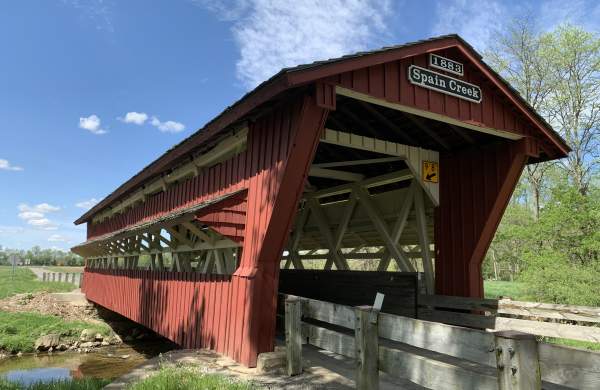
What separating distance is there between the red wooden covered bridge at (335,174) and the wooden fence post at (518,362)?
3257 mm

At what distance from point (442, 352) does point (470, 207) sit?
497 centimetres

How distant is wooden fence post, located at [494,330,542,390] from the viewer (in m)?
2.66

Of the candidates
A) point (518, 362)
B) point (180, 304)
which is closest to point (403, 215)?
point (180, 304)

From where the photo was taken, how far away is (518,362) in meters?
2.69

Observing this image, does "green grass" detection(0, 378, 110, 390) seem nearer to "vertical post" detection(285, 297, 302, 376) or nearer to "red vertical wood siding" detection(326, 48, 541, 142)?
"vertical post" detection(285, 297, 302, 376)

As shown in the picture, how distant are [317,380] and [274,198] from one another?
6.80 ft

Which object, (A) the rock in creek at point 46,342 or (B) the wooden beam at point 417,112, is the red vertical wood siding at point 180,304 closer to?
(B) the wooden beam at point 417,112

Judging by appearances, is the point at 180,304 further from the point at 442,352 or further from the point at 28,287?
the point at 28,287

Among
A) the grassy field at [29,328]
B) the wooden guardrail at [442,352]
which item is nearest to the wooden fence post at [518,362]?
the wooden guardrail at [442,352]

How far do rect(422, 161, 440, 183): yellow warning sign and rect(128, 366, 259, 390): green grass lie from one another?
15.4 ft

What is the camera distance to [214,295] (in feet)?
22.9

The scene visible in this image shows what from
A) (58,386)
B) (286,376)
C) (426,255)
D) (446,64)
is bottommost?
(58,386)

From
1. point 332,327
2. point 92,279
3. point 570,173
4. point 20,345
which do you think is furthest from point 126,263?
point 570,173

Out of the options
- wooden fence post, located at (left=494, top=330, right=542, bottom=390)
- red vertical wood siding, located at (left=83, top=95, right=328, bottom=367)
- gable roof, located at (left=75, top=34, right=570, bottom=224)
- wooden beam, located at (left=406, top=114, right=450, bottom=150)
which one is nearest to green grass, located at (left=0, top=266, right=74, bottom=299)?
red vertical wood siding, located at (left=83, top=95, right=328, bottom=367)
